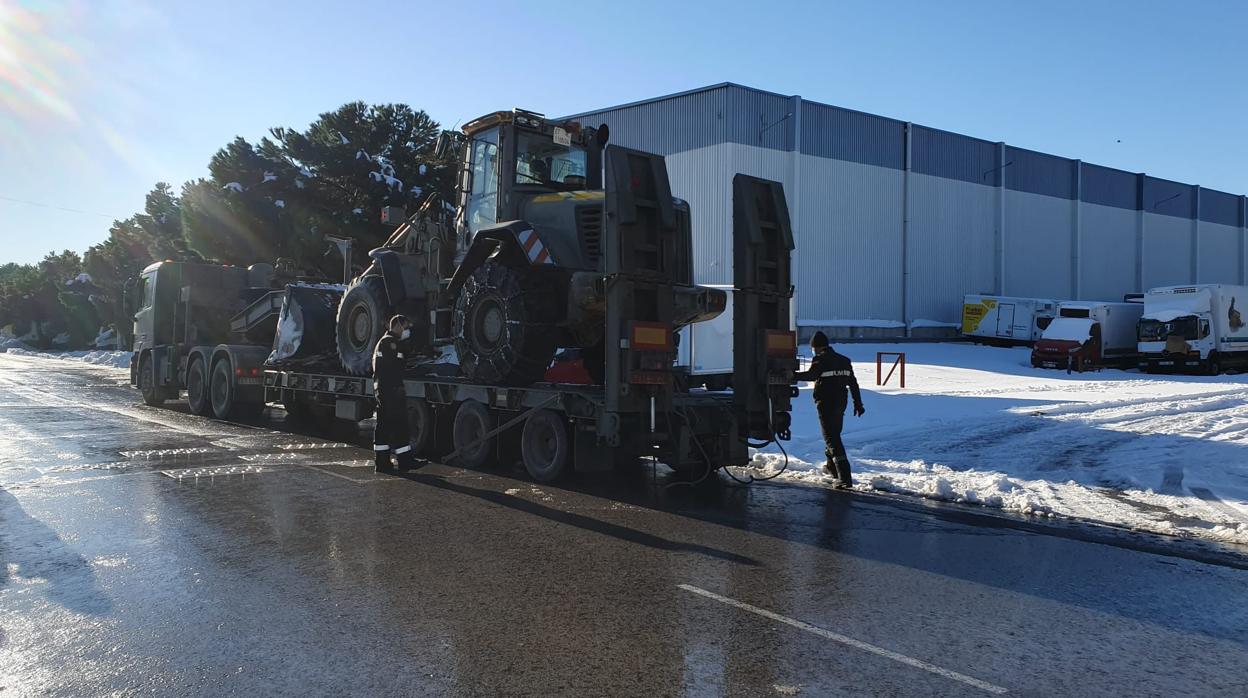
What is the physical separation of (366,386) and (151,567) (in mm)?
6278

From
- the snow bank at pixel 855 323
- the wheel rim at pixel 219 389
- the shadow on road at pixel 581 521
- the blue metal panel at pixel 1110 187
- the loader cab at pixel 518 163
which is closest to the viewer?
the shadow on road at pixel 581 521

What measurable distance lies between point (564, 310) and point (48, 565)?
5.49m

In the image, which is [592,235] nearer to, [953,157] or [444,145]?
[444,145]

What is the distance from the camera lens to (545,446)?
9602 millimetres

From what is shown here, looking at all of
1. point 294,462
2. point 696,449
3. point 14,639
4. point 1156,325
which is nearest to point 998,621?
point 696,449

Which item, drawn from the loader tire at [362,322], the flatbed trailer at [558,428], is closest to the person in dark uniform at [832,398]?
the flatbed trailer at [558,428]

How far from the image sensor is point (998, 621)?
496cm

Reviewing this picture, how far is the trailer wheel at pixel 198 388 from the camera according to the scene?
54.7 feet

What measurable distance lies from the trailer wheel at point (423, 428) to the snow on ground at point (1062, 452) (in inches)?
167

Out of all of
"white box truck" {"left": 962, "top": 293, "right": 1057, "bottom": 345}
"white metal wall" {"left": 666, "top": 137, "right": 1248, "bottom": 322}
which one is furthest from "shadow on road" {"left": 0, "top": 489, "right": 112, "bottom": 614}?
"white box truck" {"left": 962, "top": 293, "right": 1057, "bottom": 345}

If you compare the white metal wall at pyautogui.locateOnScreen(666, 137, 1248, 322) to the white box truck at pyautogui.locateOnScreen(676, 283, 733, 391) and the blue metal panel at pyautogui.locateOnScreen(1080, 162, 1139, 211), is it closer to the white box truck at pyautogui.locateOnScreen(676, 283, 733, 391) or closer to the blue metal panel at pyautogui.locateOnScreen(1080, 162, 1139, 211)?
the blue metal panel at pyautogui.locateOnScreen(1080, 162, 1139, 211)

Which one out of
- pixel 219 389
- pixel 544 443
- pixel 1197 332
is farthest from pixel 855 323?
pixel 544 443

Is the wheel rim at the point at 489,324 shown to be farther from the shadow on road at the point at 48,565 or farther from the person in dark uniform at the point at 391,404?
the shadow on road at the point at 48,565

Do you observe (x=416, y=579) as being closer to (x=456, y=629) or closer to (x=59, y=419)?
(x=456, y=629)
